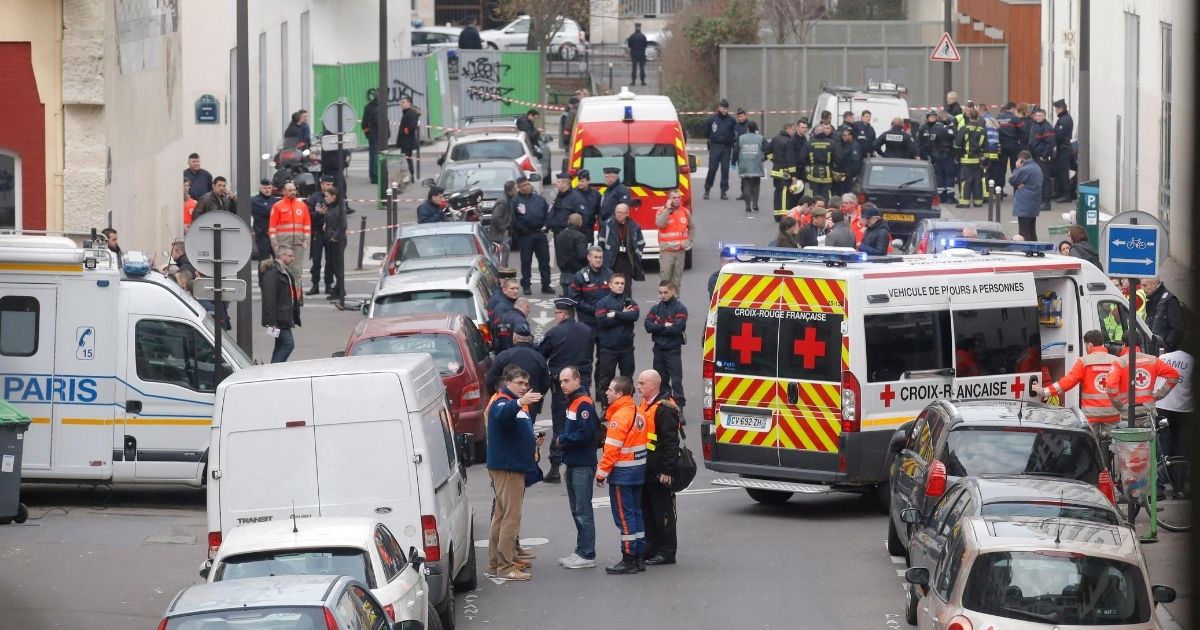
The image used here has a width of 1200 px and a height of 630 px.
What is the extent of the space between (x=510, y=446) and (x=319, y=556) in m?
3.46

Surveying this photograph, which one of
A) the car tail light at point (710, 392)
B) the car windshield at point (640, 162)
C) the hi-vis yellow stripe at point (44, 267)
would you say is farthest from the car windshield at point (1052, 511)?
the car windshield at point (640, 162)

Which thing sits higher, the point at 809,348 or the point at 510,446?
the point at 809,348

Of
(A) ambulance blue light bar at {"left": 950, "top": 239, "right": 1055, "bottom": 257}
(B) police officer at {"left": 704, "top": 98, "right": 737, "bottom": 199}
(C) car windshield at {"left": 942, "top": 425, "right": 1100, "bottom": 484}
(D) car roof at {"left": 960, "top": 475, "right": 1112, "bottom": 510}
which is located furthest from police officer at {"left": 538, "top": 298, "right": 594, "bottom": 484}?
(B) police officer at {"left": 704, "top": 98, "right": 737, "bottom": 199}

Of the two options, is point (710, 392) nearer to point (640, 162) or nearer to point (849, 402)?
point (849, 402)

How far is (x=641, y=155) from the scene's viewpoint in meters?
27.5

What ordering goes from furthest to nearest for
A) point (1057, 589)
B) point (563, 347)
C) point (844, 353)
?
1. point (563, 347)
2. point (844, 353)
3. point (1057, 589)

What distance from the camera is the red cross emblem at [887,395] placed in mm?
14289

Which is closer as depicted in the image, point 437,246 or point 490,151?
point 437,246

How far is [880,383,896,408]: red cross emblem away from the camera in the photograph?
1429 cm

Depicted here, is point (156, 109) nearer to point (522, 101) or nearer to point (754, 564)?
point (754, 564)

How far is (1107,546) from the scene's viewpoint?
8.15 metres

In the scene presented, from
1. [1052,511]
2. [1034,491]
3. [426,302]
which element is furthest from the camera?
[426,302]

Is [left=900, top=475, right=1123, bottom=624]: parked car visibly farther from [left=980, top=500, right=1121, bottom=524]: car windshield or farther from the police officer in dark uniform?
the police officer in dark uniform

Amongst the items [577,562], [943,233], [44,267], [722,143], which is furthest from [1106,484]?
[722,143]
